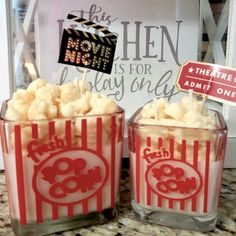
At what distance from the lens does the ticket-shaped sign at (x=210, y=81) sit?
610 millimetres

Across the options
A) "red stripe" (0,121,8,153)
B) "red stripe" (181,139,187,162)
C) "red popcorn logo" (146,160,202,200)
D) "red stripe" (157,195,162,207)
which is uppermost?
"red stripe" (0,121,8,153)

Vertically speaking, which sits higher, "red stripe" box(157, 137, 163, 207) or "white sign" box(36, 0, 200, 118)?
"white sign" box(36, 0, 200, 118)

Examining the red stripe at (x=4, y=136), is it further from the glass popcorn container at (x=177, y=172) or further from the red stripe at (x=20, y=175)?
the glass popcorn container at (x=177, y=172)

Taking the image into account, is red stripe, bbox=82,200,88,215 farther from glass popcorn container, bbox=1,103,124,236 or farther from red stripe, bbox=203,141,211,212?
red stripe, bbox=203,141,211,212

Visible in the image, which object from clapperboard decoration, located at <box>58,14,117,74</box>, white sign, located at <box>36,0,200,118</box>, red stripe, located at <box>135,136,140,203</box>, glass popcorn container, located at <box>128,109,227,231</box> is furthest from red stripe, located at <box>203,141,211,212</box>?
white sign, located at <box>36,0,200,118</box>

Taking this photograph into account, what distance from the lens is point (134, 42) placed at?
83 cm

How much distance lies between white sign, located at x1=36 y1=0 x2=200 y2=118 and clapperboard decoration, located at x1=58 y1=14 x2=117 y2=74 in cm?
20

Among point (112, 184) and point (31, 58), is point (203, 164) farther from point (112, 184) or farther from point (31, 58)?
point (31, 58)

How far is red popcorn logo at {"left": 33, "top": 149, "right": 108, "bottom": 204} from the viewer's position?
57 centimetres

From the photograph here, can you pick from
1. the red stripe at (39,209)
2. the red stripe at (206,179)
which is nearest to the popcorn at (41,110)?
the red stripe at (39,209)

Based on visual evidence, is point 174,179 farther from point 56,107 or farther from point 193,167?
point 56,107

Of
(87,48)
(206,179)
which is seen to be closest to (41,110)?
(87,48)

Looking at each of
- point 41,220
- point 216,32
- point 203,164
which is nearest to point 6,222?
point 41,220

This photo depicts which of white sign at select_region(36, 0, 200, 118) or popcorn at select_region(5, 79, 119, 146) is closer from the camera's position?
popcorn at select_region(5, 79, 119, 146)
